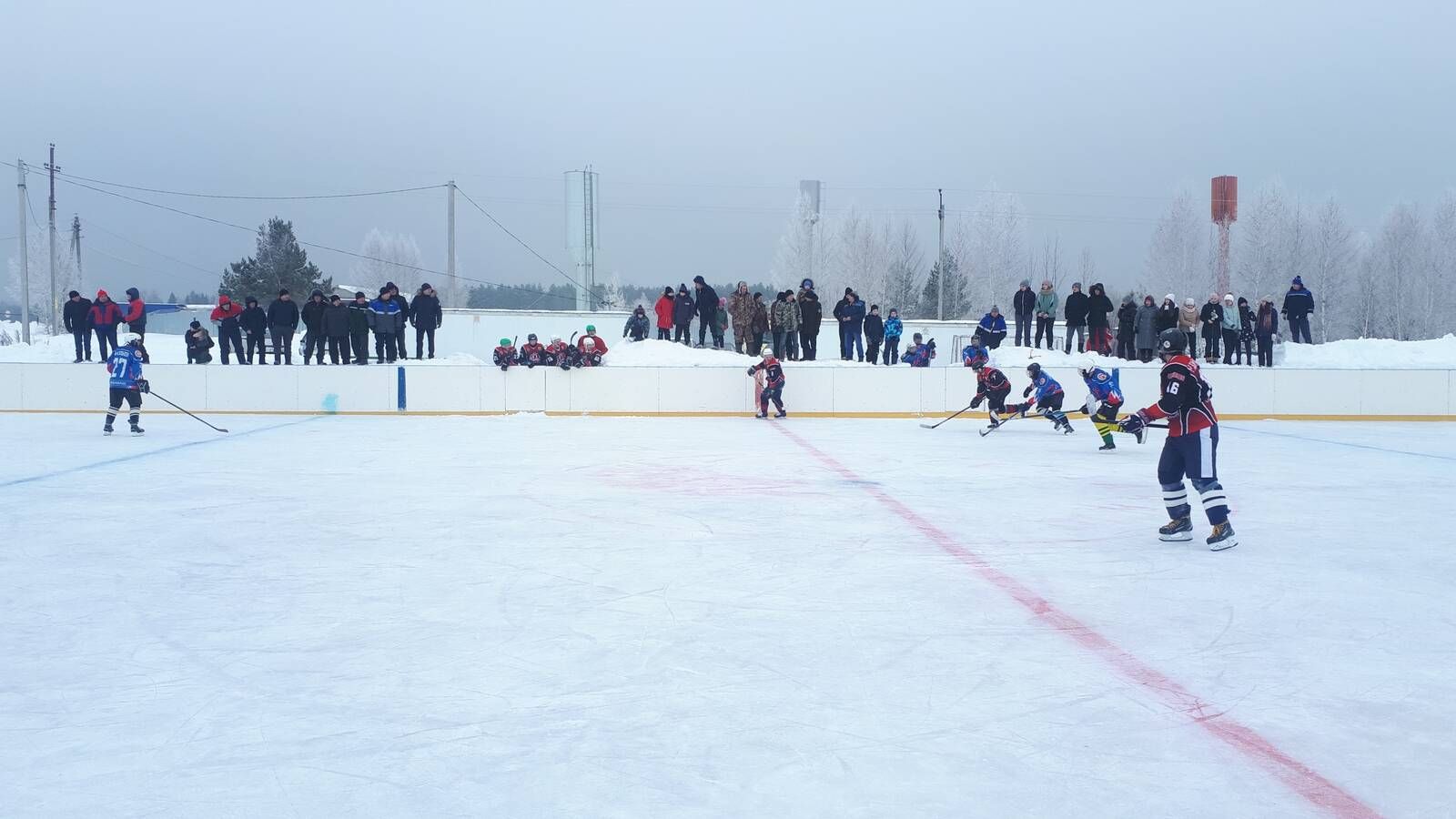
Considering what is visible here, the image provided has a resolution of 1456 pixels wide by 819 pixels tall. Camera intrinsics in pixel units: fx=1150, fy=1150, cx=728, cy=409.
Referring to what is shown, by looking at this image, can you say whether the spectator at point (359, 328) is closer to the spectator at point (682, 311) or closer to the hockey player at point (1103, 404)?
the spectator at point (682, 311)

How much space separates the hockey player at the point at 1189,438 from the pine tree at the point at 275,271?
45.7 meters

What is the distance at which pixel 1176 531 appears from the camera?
6.74 metres

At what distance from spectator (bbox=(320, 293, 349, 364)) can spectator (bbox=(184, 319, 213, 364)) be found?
7.84 feet

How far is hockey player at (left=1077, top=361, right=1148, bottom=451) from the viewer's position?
11.5m

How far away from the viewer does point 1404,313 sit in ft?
177

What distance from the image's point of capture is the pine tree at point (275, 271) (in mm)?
47750

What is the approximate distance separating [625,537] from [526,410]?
38.5 feet

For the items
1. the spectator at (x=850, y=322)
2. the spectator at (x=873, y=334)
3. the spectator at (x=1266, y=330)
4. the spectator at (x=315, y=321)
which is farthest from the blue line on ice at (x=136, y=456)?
the spectator at (x=1266, y=330)

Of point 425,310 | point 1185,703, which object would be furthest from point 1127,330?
point 1185,703

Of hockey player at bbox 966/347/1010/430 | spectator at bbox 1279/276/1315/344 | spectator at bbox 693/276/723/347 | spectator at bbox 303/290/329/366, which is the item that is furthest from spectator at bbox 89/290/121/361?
spectator at bbox 1279/276/1315/344

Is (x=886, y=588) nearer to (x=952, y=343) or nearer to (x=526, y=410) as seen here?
(x=526, y=410)

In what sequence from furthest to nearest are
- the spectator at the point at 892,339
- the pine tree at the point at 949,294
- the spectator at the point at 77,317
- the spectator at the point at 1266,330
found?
the pine tree at the point at 949,294 → the spectator at the point at 892,339 → the spectator at the point at 1266,330 → the spectator at the point at 77,317

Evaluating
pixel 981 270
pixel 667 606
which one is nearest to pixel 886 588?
pixel 667 606

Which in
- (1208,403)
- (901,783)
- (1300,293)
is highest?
(1300,293)
